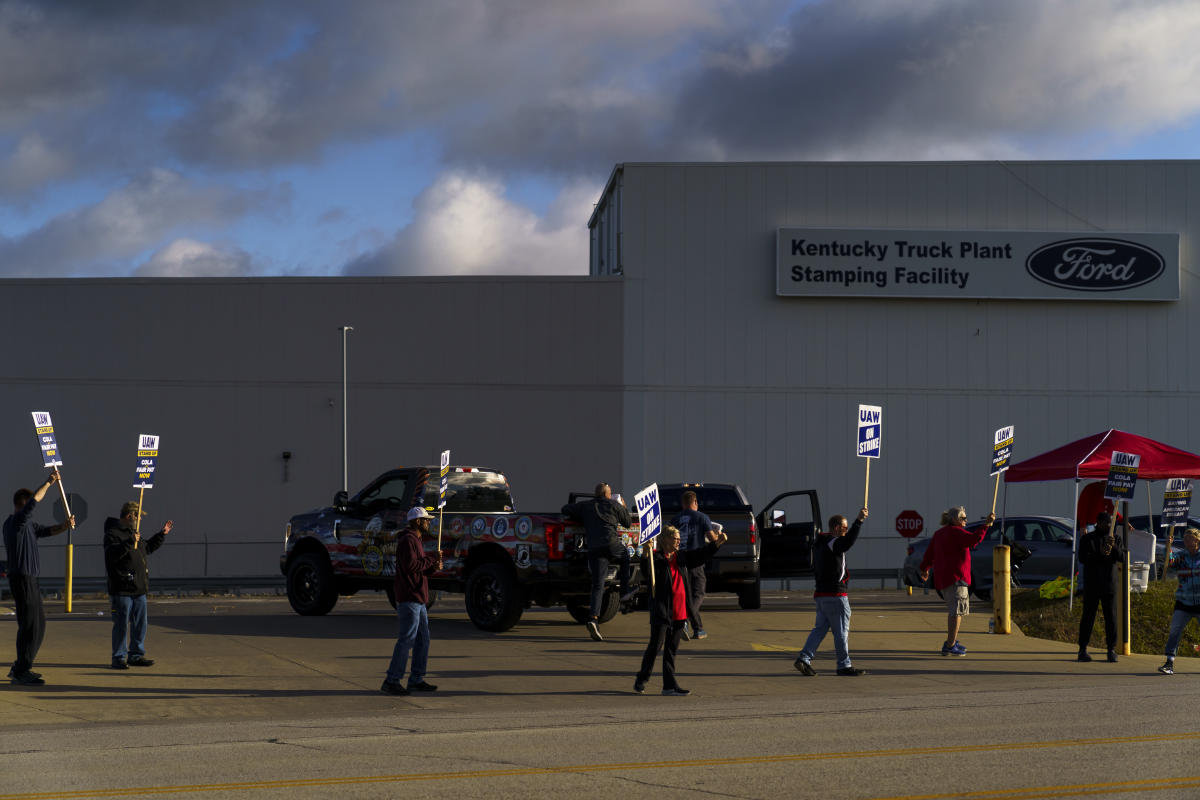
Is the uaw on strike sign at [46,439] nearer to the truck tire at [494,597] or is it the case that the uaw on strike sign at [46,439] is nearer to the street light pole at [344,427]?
the truck tire at [494,597]

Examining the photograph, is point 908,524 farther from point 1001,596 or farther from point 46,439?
point 46,439

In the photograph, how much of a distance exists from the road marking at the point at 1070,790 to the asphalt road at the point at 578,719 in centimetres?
3

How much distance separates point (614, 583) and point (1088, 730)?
8404 mm

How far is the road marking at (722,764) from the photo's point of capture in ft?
26.1

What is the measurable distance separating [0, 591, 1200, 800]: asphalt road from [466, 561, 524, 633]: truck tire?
325 mm

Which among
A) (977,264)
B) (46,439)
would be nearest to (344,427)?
(46,439)

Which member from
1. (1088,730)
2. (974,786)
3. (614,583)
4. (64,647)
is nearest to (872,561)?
(614,583)

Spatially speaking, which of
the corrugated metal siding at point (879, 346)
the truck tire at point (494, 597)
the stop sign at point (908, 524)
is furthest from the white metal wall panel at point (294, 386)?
the truck tire at point (494, 597)

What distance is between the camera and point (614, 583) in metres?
18.2

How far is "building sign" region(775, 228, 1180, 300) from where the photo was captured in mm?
37719

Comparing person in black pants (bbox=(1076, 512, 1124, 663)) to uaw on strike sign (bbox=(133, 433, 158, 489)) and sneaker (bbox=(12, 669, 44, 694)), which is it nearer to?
sneaker (bbox=(12, 669, 44, 694))

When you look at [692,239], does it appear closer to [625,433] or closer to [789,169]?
[789,169]

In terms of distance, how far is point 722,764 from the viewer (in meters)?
9.12

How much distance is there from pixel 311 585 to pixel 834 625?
345 inches
